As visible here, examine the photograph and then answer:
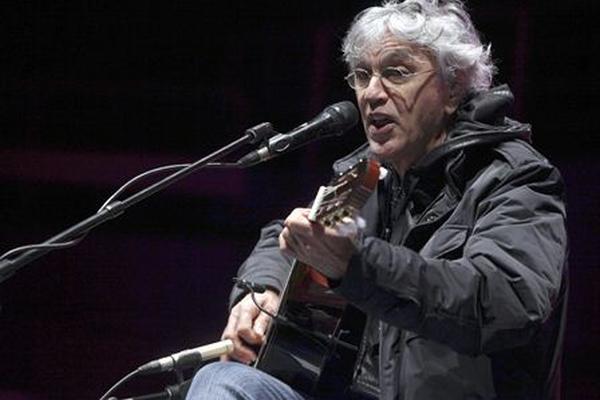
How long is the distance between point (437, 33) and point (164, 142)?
197cm

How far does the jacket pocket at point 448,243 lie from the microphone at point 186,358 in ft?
1.65

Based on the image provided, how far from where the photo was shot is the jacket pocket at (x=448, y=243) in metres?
2.01

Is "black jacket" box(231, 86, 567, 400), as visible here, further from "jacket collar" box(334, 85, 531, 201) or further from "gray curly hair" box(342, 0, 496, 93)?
"gray curly hair" box(342, 0, 496, 93)

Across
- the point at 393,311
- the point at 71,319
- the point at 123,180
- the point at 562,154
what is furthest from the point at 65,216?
the point at 393,311

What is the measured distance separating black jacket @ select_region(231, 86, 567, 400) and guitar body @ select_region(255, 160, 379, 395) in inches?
1.8

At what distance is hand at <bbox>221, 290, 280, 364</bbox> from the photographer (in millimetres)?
2330

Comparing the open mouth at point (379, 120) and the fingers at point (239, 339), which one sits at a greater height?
the open mouth at point (379, 120)

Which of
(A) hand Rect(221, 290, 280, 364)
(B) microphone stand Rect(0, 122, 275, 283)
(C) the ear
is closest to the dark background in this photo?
(C) the ear

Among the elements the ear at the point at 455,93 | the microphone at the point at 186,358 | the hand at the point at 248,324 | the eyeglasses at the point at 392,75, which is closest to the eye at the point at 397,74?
the eyeglasses at the point at 392,75

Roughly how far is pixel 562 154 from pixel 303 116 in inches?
37.8

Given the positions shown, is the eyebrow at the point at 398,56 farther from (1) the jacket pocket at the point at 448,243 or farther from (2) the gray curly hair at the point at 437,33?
(1) the jacket pocket at the point at 448,243

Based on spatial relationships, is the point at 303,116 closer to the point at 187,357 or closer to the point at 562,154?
the point at 562,154

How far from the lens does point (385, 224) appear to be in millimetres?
2418

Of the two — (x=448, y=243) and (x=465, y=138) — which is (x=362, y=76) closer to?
(x=465, y=138)
